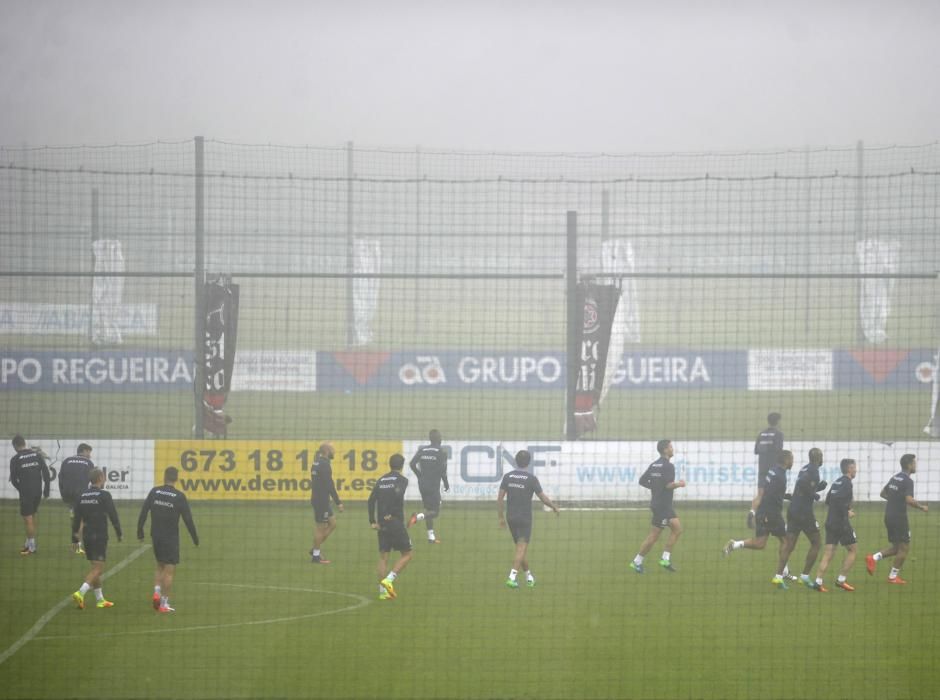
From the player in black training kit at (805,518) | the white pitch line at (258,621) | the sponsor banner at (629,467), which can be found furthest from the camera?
the sponsor banner at (629,467)

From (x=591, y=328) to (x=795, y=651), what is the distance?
512 inches

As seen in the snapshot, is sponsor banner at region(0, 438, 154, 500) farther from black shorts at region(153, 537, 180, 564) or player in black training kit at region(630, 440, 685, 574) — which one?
player in black training kit at region(630, 440, 685, 574)

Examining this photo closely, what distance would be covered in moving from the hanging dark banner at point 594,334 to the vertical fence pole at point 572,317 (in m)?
0.35

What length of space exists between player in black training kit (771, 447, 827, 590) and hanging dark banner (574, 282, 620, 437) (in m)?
8.41

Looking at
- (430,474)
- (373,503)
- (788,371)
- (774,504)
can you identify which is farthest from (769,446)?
(788,371)

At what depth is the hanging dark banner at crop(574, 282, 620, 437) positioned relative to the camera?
24.9 m

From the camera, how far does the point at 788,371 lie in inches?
1533

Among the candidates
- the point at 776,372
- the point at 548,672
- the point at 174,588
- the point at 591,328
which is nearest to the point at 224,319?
the point at 591,328

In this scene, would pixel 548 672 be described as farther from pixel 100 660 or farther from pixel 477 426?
pixel 477 426

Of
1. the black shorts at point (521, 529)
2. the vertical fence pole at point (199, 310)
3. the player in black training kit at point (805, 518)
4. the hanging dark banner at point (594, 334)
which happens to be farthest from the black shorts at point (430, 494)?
the player in black training kit at point (805, 518)

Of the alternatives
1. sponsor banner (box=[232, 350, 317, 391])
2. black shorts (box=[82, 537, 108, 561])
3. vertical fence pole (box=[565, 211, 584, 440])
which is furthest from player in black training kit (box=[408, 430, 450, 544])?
sponsor banner (box=[232, 350, 317, 391])

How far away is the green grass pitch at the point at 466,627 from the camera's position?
1138 cm

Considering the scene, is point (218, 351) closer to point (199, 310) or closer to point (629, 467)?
point (199, 310)

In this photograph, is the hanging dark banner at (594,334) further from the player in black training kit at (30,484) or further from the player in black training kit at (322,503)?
the player in black training kit at (30,484)
